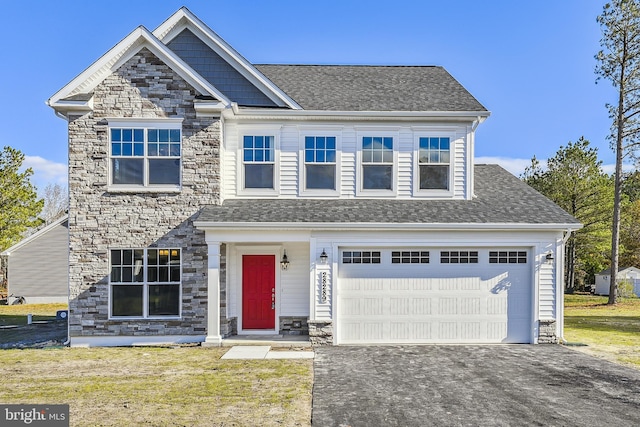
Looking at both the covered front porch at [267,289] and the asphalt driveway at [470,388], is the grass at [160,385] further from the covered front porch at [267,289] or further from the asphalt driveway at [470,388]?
the covered front porch at [267,289]

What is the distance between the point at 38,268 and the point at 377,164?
2409 centimetres

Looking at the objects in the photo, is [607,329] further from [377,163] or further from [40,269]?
[40,269]

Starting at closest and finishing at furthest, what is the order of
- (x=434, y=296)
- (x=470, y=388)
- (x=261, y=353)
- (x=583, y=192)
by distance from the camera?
(x=470, y=388), (x=261, y=353), (x=434, y=296), (x=583, y=192)

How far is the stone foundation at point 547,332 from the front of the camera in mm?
12328

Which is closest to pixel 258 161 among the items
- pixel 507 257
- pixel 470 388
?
pixel 507 257

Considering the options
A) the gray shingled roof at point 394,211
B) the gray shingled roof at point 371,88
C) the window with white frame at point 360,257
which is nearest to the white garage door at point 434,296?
the window with white frame at point 360,257

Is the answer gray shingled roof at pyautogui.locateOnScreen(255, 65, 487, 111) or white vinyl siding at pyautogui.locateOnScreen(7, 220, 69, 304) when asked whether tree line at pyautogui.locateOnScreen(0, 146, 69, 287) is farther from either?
gray shingled roof at pyautogui.locateOnScreen(255, 65, 487, 111)

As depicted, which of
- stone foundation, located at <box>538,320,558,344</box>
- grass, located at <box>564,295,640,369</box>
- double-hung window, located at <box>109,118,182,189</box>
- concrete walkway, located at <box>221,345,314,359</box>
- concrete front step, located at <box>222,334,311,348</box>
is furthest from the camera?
double-hung window, located at <box>109,118,182,189</box>

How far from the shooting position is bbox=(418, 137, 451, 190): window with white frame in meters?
13.6

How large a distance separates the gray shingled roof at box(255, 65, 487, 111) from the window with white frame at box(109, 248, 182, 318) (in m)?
Result: 5.86

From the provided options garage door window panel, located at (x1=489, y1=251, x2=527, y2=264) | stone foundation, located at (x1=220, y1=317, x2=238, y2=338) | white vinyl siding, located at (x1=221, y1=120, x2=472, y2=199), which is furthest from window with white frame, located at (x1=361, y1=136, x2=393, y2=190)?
stone foundation, located at (x1=220, y1=317, x2=238, y2=338)

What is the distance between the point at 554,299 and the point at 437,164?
15.7 feet

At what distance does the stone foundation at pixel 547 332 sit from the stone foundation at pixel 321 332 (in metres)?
5.49

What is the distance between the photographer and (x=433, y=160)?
44.9 ft
